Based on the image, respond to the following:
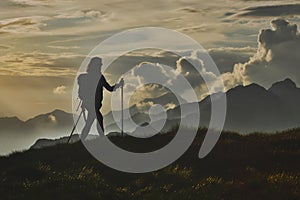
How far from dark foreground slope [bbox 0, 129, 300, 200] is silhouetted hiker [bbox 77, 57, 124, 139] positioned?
2921 millimetres

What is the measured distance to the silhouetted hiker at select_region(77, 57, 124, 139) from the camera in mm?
28641

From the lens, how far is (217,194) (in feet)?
59.3

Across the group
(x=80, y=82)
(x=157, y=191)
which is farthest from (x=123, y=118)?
(x=157, y=191)

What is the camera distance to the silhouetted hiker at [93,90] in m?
28.6

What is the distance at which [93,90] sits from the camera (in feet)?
94.7

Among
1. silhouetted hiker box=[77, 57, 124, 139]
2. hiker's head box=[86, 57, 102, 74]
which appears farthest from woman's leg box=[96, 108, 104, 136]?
hiker's head box=[86, 57, 102, 74]

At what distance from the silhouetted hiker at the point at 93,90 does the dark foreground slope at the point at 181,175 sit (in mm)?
2921

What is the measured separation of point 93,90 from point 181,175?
9.43m

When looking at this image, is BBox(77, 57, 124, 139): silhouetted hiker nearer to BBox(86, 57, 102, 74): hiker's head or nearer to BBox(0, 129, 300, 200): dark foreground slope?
BBox(86, 57, 102, 74): hiker's head

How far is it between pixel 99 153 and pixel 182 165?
4418 mm

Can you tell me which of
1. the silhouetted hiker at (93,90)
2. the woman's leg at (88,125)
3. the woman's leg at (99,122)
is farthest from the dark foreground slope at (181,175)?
the silhouetted hiker at (93,90)

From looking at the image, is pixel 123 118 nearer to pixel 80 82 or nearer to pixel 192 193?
pixel 80 82

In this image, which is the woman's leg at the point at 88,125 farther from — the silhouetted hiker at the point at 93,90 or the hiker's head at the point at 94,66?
the hiker's head at the point at 94,66

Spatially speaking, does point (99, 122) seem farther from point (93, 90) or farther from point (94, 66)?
point (94, 66)
